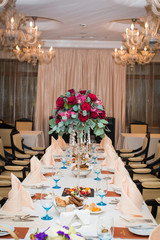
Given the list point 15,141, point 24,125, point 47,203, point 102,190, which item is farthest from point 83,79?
point 47,203

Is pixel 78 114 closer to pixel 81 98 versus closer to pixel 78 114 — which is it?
pixel 78 114

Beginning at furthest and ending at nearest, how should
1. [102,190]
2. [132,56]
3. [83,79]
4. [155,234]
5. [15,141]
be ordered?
[83,79]
[132,56]
[15,141]
[102,190]
[155,234]

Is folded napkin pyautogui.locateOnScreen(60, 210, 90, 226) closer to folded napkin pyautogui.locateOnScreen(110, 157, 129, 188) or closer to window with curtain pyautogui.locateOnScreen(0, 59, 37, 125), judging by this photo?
folded napkin pyautogui.locateOnScreen(110, 157, 129, 188)

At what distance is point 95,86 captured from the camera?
432 inches

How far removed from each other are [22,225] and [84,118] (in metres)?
1.12

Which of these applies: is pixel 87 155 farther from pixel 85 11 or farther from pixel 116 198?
pixel 85 11

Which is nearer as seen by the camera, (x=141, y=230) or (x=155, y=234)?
(x=155, y=234)

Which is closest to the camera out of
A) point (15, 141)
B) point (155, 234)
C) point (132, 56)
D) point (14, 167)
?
point (155, 234)

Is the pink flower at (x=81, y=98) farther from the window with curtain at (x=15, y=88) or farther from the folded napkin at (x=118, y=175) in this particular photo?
the window with curtain at (x=15, y=88)

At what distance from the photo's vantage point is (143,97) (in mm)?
11039

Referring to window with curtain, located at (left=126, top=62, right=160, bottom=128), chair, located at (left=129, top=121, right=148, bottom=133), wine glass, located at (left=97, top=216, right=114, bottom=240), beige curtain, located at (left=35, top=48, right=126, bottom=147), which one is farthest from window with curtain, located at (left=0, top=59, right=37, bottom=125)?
wine glass, located at (left=97, top=216, right=114, bottom=240)

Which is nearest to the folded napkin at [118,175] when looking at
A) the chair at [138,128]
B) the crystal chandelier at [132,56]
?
the crystal chandelier at [132,56]

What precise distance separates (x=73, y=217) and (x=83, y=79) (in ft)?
29.4

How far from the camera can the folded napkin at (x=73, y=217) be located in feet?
7.16
